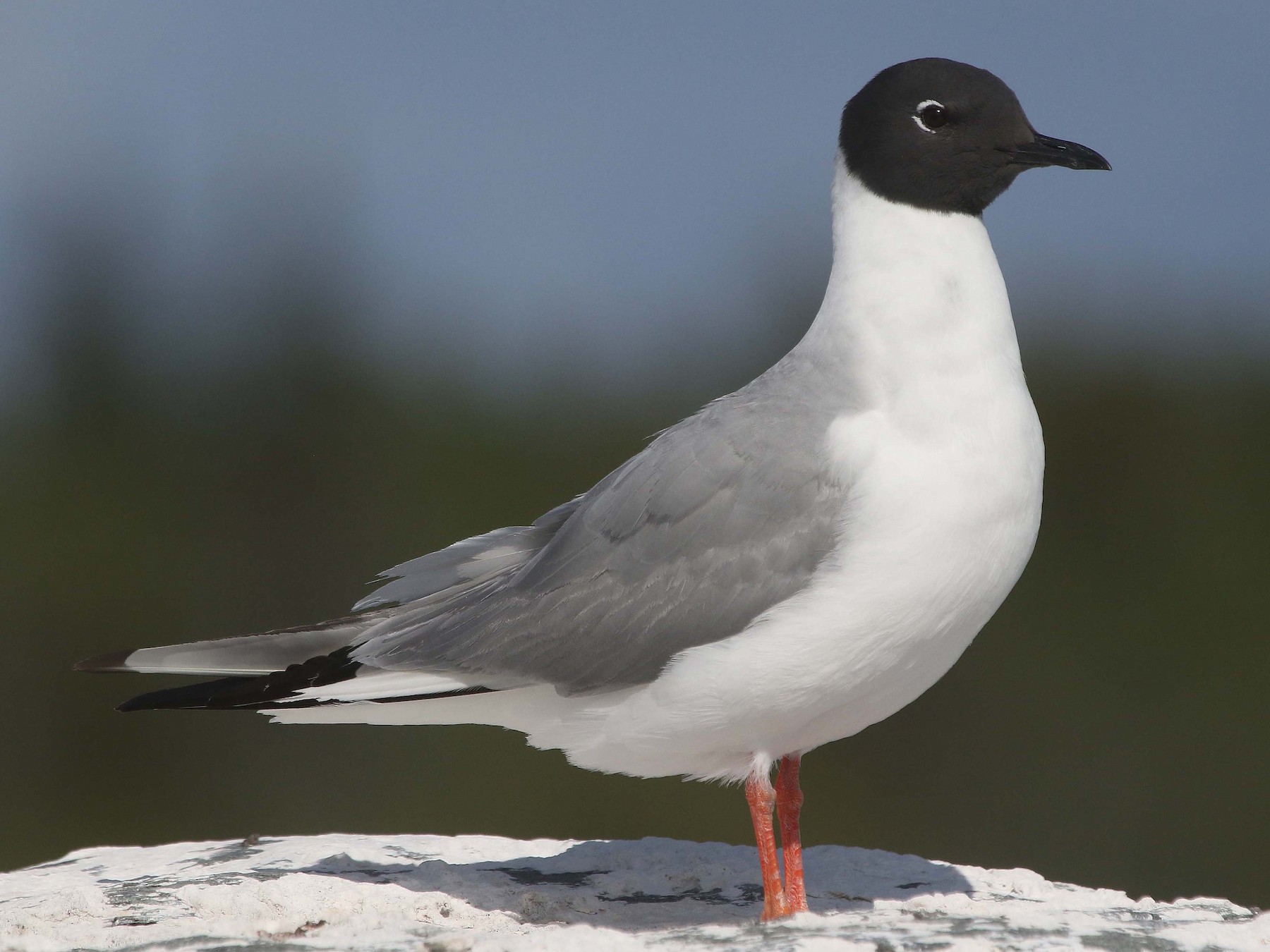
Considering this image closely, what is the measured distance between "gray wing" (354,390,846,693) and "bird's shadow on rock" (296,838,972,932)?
0.91 metres

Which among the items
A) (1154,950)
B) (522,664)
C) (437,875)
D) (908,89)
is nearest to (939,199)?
(908,89)

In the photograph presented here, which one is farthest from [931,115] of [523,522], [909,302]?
[523,522]

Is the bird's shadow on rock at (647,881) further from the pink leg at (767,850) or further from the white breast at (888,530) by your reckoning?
the white breast at (888,530)

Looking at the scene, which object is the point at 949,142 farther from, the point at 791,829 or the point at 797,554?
the point at 791,829

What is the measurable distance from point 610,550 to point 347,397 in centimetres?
703

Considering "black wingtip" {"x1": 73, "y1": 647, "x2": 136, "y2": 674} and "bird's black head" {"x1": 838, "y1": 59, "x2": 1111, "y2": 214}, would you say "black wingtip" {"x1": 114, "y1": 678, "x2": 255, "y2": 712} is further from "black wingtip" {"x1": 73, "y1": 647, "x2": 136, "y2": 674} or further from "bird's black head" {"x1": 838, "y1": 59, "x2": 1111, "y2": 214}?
"bird's black head" {"x1": 838, "y1": 59, "x2": 1111, "y2": 214}

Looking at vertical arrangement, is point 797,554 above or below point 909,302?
below

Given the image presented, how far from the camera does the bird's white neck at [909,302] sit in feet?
13.1

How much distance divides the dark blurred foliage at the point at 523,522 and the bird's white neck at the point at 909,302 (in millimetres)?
5101

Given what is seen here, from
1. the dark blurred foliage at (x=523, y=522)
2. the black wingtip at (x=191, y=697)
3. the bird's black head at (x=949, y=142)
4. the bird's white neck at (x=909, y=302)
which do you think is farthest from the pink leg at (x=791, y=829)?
the dark blurred foliage at (x=523, y=522)

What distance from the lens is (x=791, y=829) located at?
4.51m

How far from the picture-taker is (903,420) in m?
3.86

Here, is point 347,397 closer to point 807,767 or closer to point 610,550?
point 807,767

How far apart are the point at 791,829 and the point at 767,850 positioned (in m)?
0.44
